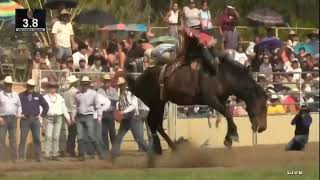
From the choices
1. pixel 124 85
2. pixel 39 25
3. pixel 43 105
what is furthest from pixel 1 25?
pixel 124 85

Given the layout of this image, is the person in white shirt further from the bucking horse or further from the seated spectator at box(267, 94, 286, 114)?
the seated spectator at box(267, 94, 286, 114)

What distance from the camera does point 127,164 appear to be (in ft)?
41.1

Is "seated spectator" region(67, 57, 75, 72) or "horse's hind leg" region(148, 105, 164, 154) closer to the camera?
"horse's hind leg" region(148, 105, 164, 154)

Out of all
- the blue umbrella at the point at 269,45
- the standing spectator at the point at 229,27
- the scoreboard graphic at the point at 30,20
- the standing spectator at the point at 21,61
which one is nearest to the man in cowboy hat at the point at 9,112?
the standing spectator at the point at 21,61

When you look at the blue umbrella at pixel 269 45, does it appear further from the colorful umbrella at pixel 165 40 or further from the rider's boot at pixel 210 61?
the rider's boot at pixel 210 61

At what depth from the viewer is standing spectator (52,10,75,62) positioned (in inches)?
521

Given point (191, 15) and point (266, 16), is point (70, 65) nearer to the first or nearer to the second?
A: point (191, 15)

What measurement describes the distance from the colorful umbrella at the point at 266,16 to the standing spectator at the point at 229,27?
455mm

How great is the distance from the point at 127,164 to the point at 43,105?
63.3 inches

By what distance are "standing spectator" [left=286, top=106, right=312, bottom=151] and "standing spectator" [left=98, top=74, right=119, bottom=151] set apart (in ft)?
10.8

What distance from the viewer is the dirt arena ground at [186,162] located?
12.0 m

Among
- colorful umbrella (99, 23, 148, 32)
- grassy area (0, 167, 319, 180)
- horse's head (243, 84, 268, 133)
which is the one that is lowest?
grassy area (0, 167, 319, 180)

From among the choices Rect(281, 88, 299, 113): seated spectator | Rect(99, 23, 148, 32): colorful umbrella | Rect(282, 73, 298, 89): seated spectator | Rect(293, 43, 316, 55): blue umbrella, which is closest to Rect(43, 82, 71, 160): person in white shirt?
Rect(99, 23, 148, 32): colorful umbrella

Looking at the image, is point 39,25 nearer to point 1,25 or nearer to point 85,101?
point 1,25
